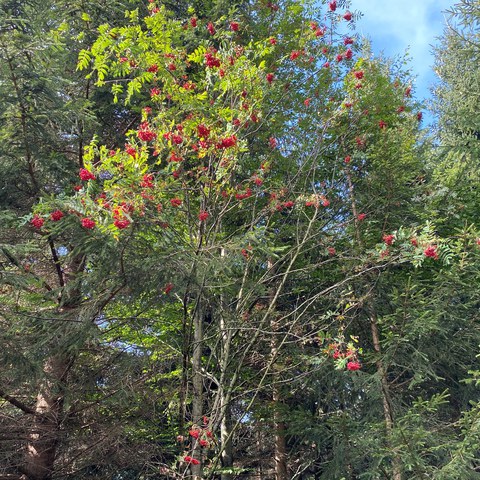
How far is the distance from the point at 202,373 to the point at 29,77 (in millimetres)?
3934

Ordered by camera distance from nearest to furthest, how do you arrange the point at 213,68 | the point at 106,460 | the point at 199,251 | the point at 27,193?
1. the point at 199,251
2. the point at 213,68
3. the point at 106,460
4. the point at 27,193

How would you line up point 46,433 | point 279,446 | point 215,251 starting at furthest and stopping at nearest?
point 279,446 → point 46,433 → point 215,251

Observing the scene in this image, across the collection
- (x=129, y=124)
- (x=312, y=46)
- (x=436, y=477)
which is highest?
(x=312, y=46)

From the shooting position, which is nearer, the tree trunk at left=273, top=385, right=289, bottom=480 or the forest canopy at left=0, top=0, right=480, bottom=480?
the forest canopy at left=0, top=0, right=480, bottom=480

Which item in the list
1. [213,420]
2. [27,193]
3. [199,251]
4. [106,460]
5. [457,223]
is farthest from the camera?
[457,223]

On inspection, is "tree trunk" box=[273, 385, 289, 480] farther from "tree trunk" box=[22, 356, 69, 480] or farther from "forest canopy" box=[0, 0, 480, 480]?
"tree trunk" box=[22, 356, 69, 480]

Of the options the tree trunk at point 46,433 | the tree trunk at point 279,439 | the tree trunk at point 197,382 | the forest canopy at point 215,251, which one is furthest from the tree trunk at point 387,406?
the tree trunk at point 46,433

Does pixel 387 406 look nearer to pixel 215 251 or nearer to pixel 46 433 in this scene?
pixel 215 251

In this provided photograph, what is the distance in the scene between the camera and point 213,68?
5480mm

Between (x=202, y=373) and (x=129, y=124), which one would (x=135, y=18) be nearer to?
(x=129, y=124)

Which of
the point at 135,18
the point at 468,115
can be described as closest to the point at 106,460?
the point at 135,18

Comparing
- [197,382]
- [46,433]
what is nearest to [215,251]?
[197,382]

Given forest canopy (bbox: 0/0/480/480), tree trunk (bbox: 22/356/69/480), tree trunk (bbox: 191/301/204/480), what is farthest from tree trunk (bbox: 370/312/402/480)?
tree trunk (bbox: 22/356/69/480)

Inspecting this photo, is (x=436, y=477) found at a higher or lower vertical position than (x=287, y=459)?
lower
